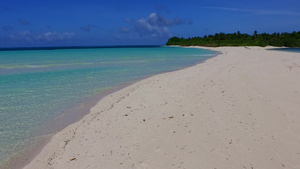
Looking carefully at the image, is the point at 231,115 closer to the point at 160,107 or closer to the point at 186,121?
the point at 186,121

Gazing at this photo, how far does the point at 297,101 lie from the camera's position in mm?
7453

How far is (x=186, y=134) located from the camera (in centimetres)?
512

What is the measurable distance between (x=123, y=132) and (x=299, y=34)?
96.4 m

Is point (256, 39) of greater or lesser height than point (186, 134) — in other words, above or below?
above

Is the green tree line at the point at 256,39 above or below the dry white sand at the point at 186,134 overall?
above

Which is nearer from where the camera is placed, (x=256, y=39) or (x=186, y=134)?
(x=186, y=134)

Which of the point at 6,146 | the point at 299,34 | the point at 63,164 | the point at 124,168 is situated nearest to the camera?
the point at 124,168

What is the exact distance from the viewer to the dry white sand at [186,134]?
4.17 m

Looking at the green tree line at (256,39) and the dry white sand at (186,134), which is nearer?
the dry white sand at (186,134)

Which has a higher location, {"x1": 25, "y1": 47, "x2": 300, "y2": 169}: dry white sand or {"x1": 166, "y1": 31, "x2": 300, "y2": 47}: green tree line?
{"x1": 166, "y1": 31, "x2": 300, "y2": 47}: green tree line

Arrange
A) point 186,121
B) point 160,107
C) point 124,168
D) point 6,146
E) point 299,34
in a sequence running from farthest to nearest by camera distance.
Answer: point 299,34
point 160,107
point 186,121
point 6,146
point 124,168

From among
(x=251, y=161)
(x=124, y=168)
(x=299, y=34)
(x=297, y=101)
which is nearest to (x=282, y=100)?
(x=297, y=101)

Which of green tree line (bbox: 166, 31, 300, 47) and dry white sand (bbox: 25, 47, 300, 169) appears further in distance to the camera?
green tree line (bbox: 166, 31, 300, 47)

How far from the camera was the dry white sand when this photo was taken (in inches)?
164
